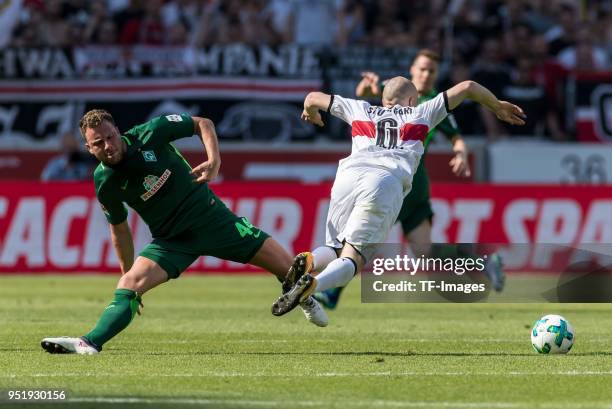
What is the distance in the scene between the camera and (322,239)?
66.3 ft

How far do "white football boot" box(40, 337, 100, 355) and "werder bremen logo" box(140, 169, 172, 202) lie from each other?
1.21 meters

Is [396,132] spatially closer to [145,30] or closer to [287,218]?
[287,218]

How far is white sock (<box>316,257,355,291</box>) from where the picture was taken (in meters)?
9.62

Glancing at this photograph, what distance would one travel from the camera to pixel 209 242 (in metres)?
10.3

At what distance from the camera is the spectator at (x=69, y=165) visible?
21250 mm

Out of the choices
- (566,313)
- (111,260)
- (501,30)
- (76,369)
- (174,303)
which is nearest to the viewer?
(76,369)

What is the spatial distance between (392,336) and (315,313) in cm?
105

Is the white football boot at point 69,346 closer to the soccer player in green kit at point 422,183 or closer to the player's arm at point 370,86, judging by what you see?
the player's arm at point 370,86

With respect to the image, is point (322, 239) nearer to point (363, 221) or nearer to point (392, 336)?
point (392, 336)

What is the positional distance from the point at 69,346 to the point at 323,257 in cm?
212

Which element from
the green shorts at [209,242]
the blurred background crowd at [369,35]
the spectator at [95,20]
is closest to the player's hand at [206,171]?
the green shorts at [209,242]

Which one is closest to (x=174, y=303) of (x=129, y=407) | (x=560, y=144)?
(x=129, y=407)

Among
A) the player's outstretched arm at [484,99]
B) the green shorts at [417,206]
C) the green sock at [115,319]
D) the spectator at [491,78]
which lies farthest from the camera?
the spectator at [491,78]

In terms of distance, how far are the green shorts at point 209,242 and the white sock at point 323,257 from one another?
454 mm
